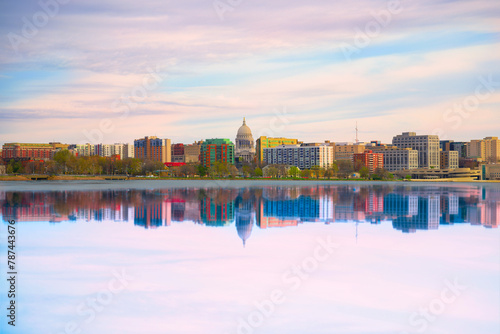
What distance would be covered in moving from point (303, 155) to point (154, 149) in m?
58.5

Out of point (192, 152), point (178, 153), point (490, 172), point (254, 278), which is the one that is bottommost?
point (490, 172)

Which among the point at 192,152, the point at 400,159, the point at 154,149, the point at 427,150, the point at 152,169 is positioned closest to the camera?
the point at 152,169

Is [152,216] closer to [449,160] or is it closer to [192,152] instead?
[449,160]

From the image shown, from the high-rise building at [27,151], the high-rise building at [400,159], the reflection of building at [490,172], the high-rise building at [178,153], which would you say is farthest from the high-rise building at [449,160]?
the high-rise building at [27,151]

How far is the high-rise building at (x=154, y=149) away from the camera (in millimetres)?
178750

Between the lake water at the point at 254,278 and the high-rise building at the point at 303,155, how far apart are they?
130 metres

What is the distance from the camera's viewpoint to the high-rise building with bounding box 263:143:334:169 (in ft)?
486

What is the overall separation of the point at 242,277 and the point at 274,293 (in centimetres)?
119

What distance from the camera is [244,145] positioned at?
6240 inches

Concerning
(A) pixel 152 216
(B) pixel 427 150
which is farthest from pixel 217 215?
(B) pixel 427 150

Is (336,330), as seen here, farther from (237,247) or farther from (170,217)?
(170,217)

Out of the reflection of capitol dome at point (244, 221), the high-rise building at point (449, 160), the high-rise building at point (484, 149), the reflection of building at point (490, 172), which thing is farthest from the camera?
the high-rise building at point (484, 149)

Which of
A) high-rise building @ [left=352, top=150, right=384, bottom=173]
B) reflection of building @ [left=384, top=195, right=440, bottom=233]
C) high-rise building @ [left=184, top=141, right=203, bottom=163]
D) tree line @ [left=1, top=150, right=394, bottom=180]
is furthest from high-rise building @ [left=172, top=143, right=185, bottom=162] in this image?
reflection of building @ [left=384, top=195, right=440, bottom=233]

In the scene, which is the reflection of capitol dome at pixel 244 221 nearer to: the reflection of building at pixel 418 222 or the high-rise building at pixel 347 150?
the reflection of building at pixel 418 222
